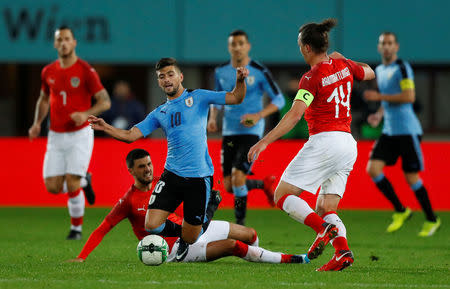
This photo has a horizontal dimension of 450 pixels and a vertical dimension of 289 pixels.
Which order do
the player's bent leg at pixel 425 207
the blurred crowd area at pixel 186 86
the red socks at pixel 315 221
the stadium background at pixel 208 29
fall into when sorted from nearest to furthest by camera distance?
the red socks at pixel 315 221 < the player's bent leg at pixel 425 207 < the stadium background at pixel 208 29 < the blurred crowd area at pixel 186 86

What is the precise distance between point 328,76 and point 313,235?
144 inches

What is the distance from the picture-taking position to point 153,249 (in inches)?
275

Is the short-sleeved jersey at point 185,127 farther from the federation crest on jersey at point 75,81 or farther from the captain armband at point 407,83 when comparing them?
the captain armband at point 407,83

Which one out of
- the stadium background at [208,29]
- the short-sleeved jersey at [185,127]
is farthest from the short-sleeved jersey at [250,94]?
the stadium background at [208,29]

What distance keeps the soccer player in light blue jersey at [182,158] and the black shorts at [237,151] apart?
270cm

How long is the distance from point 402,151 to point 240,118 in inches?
80.9

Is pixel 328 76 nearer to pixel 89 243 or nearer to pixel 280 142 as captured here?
pixel 89 243

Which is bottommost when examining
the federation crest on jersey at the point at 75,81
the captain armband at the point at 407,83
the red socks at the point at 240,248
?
the red socks at the point at 240,248

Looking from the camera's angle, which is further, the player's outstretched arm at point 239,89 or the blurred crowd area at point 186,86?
the blurred crowd area at point 186,86

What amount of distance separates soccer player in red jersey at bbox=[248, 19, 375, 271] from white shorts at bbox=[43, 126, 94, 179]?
3.54m

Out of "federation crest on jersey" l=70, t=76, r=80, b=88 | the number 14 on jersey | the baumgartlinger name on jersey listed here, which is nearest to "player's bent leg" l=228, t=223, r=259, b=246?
the number 14 on jersey

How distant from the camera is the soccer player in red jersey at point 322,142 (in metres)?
6.89

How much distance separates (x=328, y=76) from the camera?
695 cm

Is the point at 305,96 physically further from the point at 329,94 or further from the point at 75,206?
the point at 75,206
